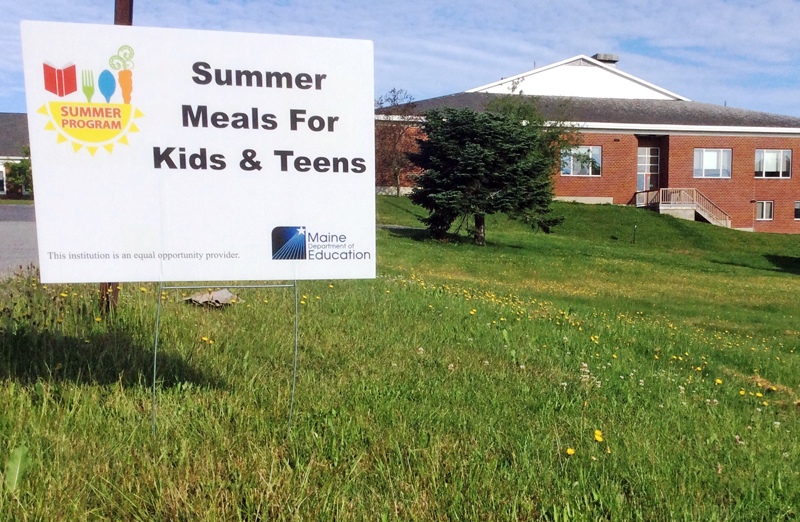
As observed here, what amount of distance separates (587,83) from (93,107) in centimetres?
4959

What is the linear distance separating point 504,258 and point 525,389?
54.4 ft

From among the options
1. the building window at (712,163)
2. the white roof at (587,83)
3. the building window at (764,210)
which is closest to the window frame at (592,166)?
the building window at (712,163)

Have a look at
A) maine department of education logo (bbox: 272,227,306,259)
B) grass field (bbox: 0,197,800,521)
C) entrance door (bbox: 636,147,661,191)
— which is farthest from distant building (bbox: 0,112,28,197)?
maine department of education logo (bbox: 272,227,306,259)

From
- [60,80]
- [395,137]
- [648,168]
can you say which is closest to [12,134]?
[395,137]

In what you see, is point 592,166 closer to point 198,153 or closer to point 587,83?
point 587,83

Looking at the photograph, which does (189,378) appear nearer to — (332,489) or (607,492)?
(332,489)

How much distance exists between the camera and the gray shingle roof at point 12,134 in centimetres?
4581

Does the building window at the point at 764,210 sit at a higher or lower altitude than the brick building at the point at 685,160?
lower

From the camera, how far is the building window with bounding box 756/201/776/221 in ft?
144

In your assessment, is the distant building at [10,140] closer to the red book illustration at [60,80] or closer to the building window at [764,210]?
the red book illustration at [60,80]

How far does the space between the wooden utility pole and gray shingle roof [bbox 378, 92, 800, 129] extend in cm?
3473

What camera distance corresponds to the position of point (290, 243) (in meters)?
3.76

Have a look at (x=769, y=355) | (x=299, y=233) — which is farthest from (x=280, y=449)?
(x=769, y=355)

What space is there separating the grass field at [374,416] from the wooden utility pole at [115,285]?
108 mm
